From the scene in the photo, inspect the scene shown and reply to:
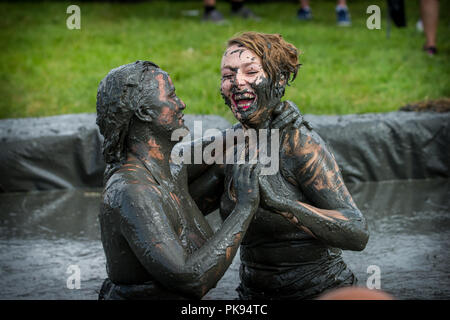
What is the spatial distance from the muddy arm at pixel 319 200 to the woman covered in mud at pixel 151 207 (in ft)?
0.76

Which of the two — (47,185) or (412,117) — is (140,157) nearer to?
(47,185)

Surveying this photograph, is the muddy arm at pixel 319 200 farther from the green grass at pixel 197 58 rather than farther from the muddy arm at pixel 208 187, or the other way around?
the green grass at pixel 197 58

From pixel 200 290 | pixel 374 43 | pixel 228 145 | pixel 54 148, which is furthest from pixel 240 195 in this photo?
pixel 374 43

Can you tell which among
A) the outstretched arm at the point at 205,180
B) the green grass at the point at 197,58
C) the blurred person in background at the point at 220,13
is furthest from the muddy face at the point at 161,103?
the blurred person in background at the point at 220,13

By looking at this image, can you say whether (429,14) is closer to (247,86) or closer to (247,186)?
(247,86)

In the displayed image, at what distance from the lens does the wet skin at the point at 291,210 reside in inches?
135

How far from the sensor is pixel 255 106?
3648 mm

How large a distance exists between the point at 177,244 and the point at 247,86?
89 cm

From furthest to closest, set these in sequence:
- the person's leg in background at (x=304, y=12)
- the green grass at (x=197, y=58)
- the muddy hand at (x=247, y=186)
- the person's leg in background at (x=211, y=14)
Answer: the person's leg in background at (x=304, y=12) → the person's leg in background at (x=211, y=14) → the green grass at (x=197, y=58) → the muddy hand at (x=247, y=186)

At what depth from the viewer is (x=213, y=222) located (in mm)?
6020

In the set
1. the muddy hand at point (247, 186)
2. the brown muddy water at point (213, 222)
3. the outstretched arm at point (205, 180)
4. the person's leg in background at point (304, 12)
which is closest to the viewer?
the muddy hand at point (247, 186)

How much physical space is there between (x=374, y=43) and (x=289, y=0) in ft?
14.0

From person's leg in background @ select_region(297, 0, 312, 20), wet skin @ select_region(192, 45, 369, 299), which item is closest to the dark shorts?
wet skin @ select_region(192, 45, 369, 299)

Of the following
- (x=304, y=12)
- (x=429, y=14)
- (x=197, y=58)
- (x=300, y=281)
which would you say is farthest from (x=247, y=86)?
(x=304, y=12)
